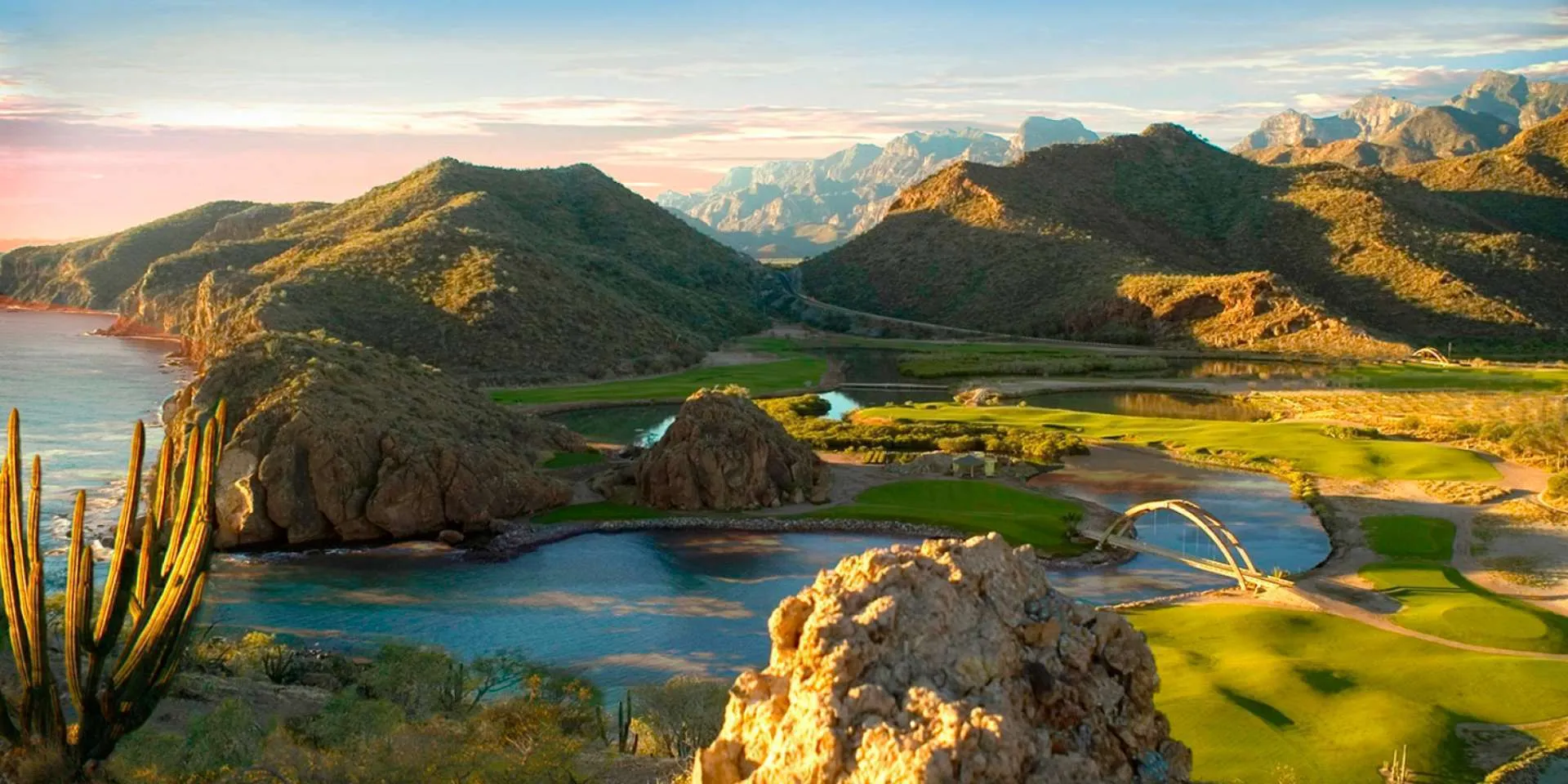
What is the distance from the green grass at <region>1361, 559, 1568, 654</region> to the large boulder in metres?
24.2

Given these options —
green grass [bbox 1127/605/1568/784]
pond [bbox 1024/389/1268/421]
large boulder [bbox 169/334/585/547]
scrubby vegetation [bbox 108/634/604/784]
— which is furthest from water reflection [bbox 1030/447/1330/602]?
large boulder [bbox 169/334/585/547]

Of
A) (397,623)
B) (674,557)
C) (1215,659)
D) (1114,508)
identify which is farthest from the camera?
(1114,508)

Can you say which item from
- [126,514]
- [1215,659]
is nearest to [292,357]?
[126,514]

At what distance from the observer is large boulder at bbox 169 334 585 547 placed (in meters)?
35.4

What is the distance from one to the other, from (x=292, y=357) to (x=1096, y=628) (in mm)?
35800

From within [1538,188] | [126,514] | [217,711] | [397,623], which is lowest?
[397,623]

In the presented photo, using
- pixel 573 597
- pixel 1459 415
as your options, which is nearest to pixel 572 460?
pixel 573 597

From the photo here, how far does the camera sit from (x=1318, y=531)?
3659 cm

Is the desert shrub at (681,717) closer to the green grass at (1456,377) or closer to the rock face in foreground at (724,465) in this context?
the rock face in foreground at (724,465)

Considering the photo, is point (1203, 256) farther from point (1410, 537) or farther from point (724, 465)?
point (724, 465)

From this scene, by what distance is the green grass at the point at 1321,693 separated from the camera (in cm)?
1817

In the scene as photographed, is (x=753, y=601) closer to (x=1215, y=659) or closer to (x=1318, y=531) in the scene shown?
(x=1215, y=659)

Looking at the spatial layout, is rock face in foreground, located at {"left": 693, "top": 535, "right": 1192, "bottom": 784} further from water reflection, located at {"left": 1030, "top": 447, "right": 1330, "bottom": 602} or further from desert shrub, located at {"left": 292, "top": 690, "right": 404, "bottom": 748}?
water reflection, located at {"left": 1030, "top": 447, "right": 1330, "bottom": 602}

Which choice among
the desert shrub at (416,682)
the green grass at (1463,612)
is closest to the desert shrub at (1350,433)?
the green grass at (1463,612)
